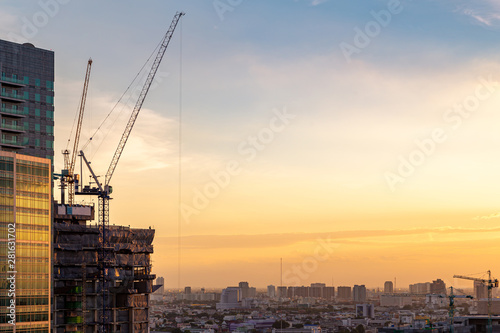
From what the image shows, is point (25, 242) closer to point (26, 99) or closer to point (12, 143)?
point (12, 143)

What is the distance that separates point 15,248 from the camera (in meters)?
173

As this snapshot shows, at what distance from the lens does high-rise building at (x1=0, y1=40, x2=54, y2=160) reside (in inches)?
7234

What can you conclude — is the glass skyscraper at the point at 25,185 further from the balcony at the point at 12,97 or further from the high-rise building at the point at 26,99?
the balcony at the point at 12,97

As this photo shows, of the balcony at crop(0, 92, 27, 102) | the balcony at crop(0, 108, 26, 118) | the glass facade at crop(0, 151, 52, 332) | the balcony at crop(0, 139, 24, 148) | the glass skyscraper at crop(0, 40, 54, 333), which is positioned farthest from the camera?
the balcony at crop(0, 108, 26, 118)

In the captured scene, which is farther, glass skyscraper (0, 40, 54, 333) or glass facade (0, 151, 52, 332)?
glass skyscraper (0, 40, 54, 333)

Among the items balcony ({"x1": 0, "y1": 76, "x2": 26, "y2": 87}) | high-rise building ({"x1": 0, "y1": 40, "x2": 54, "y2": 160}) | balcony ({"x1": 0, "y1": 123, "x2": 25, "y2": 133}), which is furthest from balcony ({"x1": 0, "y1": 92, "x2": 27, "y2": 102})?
balcony ({"x1": 0, "y1": 123, "x2": 25, "y2": 133})

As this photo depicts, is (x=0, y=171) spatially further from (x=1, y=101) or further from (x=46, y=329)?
(x=46, y=329)

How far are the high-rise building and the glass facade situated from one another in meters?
8.78

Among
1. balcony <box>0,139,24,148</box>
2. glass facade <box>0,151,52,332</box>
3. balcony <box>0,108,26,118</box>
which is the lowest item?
glass facade <box>0,151,52,332</box>

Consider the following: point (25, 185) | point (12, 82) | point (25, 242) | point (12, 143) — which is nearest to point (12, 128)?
point (12, 143)

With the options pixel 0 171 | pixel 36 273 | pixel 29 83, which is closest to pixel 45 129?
pixel 29 83

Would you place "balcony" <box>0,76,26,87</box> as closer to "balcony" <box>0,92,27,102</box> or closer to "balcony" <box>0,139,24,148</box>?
"balcony" <box>0,92,27,102</box>

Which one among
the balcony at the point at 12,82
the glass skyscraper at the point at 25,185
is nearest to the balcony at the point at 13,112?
the glass skyscraper at the point at 25,185

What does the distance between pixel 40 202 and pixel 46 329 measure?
A: 30.2 metres
